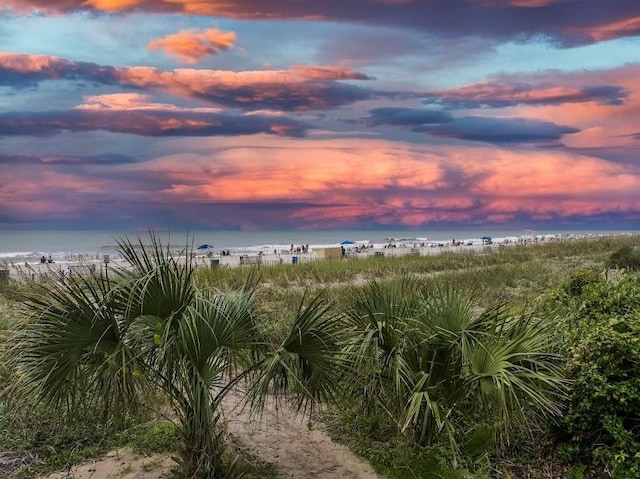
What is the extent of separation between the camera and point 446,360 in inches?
220

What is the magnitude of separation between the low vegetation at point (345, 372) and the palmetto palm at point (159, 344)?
15 mm

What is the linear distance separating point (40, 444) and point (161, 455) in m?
1.35

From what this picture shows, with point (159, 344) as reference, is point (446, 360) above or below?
below

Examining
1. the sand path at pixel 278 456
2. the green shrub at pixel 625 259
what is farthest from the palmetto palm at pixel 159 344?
the green shrub at pixel 625 259

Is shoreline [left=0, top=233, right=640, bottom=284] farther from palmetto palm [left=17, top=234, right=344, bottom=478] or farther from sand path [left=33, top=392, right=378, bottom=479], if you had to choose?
sand path [left=33, top=392, right=378, bottom=479]

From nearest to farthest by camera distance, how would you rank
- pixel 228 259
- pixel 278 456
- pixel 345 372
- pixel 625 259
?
pixel 345 372 → pixel 278 456 → pixel 625 259 → pixel 228 259

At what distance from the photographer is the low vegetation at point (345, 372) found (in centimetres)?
441

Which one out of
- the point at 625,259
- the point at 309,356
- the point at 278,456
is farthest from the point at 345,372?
the point at 625,259

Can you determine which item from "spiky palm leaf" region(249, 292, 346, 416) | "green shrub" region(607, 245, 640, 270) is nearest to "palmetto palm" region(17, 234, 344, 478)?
"spiky palm leaf" region(249, 292, 346, 416)

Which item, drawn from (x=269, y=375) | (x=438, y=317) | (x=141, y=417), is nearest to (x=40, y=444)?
(x=141, y=417)

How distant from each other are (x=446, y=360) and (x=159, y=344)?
290cm

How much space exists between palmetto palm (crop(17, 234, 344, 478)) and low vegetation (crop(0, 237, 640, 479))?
0.05 ft

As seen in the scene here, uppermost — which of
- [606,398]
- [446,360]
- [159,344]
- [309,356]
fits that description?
[159,344]

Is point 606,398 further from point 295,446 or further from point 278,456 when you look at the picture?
point 278,456
